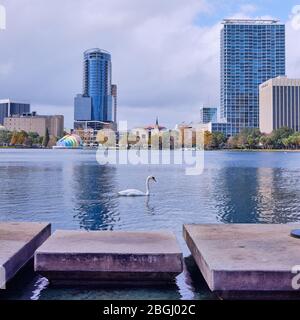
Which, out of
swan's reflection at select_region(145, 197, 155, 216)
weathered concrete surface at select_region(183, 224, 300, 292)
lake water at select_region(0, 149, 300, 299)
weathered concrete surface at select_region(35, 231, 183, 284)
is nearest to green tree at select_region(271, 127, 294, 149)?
lake water at select_region(0, 149, 300, 299)

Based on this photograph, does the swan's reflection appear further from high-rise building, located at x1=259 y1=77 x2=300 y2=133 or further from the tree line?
the tree line

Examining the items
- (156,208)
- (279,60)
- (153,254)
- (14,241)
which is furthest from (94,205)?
(279,60)

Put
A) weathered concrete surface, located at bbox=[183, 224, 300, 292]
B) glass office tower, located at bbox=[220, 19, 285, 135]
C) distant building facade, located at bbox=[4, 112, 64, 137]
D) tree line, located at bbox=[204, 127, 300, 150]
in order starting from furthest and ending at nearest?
distant building facade, located at bbox=[4, 112, 64, 137] < tree line, located at bbox=[204, 127, 300, 150] < glass office tower, located at bbox=[220, 19, 285, 135] < weathered concrete surface, located at bbox=[183, 224, 300, 292]

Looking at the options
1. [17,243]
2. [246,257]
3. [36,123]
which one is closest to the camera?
[246,257]

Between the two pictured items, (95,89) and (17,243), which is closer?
(17,243)

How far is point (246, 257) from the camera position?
5.78m

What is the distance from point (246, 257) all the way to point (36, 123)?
520 ft

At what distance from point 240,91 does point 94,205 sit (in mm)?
121605

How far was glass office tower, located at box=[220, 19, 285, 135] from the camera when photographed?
251 ft

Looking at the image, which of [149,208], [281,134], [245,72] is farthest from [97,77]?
[149,208]

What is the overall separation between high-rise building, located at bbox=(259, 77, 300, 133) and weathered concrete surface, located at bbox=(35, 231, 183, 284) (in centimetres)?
10082

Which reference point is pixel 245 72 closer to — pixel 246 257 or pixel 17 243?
pixel 17 243

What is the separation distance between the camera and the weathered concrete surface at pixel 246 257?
206 inches

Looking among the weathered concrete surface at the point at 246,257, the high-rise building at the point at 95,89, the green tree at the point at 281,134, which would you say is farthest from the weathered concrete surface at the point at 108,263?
the high-rise building at the point at 95,89
